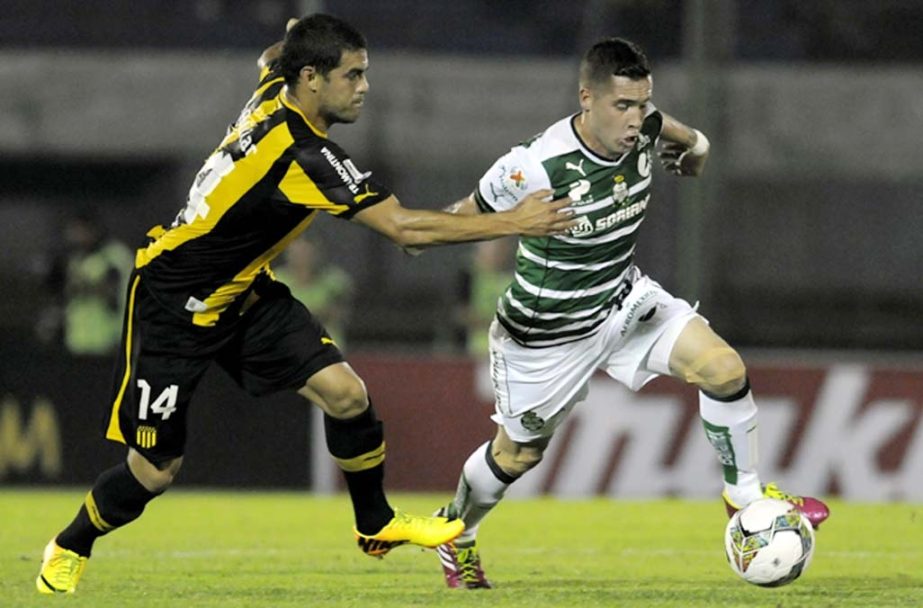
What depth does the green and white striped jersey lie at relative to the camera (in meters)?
7.07

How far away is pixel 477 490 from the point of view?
24.0ft

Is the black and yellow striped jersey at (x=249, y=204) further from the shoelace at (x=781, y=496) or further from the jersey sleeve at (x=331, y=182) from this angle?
the shoelace at (x=781, y=496)

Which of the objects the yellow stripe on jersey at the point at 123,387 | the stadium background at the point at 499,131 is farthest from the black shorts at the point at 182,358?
the stadium background at the point at 499,131

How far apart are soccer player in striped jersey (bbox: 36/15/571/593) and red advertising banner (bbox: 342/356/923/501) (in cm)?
512

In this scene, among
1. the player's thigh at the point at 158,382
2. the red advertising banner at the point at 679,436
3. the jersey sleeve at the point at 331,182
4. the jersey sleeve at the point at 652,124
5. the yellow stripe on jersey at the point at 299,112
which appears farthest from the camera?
the red advertising banner at the point at 679,436

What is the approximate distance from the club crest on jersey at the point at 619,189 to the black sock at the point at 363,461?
1.18m

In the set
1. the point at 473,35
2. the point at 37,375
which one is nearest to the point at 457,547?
the point at 37,375

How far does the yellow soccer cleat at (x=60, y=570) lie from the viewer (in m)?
6.98

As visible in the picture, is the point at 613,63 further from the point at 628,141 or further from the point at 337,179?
the point at 337,179

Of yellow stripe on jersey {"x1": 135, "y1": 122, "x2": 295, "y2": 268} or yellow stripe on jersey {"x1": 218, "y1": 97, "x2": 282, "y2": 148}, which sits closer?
yellow stripe on jersey {"x1": 135, "y1": 122, "x2": 295, "y2": 268}

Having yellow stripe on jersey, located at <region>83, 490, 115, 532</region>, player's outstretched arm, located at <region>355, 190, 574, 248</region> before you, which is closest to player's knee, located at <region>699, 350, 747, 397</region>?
player's outstretched arm, located at <region>355, 190, 574, 248</region>

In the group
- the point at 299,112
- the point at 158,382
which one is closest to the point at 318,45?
the point at 299,112

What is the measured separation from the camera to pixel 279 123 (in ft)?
21.5

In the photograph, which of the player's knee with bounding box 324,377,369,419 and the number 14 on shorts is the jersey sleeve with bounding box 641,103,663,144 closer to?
the player's knee with bounding box 324,377,369,419
